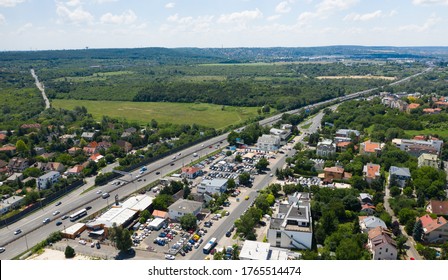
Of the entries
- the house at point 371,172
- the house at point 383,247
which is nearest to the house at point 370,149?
the house at point 371,172

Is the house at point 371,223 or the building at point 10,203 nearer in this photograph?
the house at point 371,223

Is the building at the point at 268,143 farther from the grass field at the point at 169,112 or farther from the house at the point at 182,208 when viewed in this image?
the house at the point at 182,208

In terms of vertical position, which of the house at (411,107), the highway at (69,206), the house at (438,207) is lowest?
the highway at (69,206)

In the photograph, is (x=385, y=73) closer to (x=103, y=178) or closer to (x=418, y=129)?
(x=418, y=129)

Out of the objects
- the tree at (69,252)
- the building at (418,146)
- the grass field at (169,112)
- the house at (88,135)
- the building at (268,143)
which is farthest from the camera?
the grass field at (169,112)

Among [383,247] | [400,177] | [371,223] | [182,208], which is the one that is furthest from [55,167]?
[400,177]

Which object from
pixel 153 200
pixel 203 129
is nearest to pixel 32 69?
pixel 203 129
